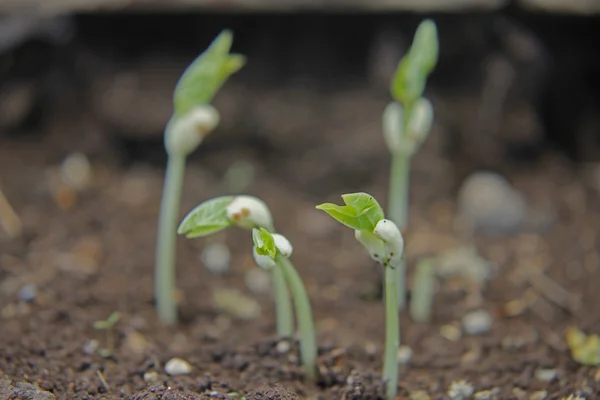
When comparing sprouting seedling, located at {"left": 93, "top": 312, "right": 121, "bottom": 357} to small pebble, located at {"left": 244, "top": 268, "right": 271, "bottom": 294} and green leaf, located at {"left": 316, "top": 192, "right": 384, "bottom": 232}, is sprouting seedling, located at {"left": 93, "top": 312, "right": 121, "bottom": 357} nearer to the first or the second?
small pebble, located at {"left": 244, "top": 268, "right": 271, "bottom": 294}

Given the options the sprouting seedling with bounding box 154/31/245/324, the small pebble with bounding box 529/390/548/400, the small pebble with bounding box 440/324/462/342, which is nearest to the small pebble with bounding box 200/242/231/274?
the sprouting seedling with bounding box 154/31/245/324

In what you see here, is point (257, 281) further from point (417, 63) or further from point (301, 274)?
point (417, 63)

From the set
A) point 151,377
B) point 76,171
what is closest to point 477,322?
point 151,377

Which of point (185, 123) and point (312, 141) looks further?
point (312, 141)

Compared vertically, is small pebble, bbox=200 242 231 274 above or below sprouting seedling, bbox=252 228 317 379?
above

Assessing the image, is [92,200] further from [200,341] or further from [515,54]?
[515,54]

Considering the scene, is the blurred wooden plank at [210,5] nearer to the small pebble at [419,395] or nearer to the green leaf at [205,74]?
the green leaf at [205,74]
